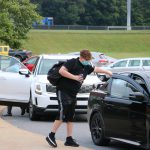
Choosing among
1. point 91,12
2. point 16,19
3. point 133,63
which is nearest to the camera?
point 133,63

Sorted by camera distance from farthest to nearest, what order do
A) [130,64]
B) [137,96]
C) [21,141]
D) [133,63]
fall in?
[130,64]
[133,63]
[21,141]
[137,96]

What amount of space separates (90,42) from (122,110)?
73.5m

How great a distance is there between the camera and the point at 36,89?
16.9 metres

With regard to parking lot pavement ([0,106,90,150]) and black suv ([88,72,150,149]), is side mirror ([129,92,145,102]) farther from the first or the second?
parking lot pavement ([0,106,90,150])

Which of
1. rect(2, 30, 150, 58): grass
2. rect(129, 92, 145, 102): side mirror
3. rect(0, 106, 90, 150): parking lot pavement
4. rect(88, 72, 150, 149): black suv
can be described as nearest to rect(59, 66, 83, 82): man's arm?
rect(88, 72, 150, 149): black suv

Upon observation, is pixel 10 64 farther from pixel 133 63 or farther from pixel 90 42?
pixel 90 42

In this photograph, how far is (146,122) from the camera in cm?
1048

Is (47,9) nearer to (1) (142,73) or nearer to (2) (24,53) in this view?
(2) (24,53)

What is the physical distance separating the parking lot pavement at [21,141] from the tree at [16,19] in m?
24.4

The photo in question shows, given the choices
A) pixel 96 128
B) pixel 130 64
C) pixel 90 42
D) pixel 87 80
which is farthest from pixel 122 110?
pixel 90 42

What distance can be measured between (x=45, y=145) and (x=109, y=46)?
2822 inches

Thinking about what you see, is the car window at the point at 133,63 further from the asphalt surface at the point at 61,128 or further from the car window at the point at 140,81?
the car window at the point at 140,81

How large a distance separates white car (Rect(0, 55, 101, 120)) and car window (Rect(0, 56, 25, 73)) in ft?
0.42

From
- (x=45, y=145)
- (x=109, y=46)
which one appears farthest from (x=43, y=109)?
(x=109, y=46)
